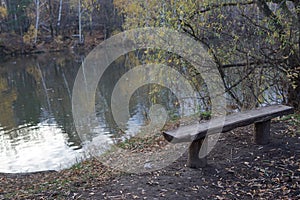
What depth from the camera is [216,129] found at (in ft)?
11.9

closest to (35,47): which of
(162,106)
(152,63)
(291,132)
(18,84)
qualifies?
(18,84)

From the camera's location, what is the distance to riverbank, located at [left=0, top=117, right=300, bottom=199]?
10.7 ft

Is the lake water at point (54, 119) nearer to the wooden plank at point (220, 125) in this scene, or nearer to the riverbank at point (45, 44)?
the wooden plank at point (220, 125)

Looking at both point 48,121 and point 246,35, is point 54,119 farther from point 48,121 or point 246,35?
point 246,35

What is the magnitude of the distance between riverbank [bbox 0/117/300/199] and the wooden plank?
1.41 ft

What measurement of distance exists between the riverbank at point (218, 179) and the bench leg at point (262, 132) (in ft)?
0.28

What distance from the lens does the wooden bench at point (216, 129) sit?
3.46 m

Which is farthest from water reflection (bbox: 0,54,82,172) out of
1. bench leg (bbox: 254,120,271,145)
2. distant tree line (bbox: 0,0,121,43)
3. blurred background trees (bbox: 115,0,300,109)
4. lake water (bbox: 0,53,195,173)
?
distant tree line (bbox: 0,0,121,43)

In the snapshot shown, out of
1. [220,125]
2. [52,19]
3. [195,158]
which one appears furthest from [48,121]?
[52,19]

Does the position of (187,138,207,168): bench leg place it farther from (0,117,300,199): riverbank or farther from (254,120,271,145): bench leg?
(254,120,271,145): bench leg

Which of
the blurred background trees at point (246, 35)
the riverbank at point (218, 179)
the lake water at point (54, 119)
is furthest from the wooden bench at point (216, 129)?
the lake water at point (54, 119)

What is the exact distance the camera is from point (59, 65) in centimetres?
2350

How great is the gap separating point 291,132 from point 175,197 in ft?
7.74

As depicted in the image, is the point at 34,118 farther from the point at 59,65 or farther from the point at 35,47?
the point at 35,47
